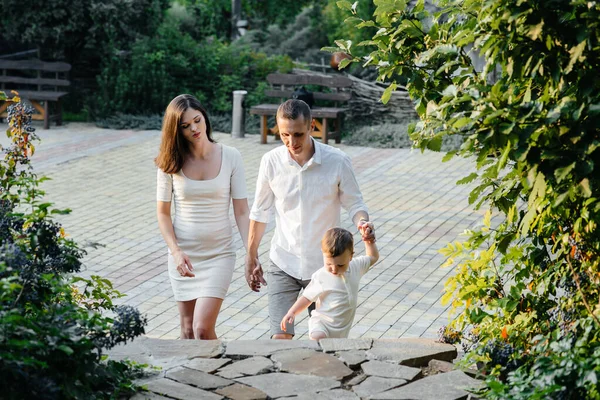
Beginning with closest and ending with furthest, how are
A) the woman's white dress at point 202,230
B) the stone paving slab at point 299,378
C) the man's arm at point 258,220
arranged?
1. the stone paving slab at point 299,378
2. the woman's white dress at point 202,230
3. the man's arm at point 258,220

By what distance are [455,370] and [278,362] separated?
90 cm

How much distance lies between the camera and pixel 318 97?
56.2 feet

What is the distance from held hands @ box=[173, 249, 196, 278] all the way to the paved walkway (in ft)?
2.58

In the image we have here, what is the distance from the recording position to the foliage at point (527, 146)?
11.8 feet

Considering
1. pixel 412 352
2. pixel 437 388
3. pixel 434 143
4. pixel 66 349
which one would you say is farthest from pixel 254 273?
pixel 66 349

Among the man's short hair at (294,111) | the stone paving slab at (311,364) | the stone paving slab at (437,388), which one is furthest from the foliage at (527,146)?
the man's short hair at (294,111)

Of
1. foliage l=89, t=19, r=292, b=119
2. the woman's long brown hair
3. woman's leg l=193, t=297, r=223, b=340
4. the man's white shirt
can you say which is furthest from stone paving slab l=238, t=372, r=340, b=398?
foliage l=89, t=19, r=292, b=119

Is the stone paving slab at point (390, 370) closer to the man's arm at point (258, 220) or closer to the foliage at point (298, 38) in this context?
the man's arm at point (258, 220)

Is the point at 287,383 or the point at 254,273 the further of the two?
the point at 254,273

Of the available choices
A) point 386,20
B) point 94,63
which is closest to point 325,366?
point 386,20

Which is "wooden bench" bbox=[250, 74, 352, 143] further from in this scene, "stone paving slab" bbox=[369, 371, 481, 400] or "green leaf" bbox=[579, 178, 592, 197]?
"green leaf" bbox=[579, 178, 592, 197]

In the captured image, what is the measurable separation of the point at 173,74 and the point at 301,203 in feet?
44.9

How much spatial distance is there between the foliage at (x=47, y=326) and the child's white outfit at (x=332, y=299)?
4.09 feet

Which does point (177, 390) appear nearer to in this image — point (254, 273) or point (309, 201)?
point (254, 273)
